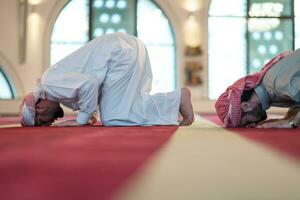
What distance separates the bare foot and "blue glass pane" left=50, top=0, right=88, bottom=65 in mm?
5772

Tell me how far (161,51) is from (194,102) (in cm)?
123

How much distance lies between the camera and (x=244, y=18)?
347 inches

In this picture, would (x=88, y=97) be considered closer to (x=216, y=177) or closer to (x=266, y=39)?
(x=216, y=177)

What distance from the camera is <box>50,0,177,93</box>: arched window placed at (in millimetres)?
8477

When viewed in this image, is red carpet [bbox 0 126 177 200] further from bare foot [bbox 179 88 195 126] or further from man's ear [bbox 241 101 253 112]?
bare foot [bbox 179 88 195 126]

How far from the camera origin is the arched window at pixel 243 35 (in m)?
8.76

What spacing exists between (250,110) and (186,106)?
18.9 inches

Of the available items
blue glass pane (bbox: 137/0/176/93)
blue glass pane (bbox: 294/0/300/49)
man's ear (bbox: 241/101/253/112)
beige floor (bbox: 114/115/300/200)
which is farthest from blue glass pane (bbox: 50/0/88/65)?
beige floor (bbox: 114/115/300/200)

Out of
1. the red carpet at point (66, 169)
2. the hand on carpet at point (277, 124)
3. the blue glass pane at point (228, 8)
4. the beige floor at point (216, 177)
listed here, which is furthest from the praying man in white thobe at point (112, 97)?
the blue glass pane at point (228, 8)

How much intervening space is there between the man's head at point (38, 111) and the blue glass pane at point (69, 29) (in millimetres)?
5609

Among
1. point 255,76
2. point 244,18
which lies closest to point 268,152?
point 255,76

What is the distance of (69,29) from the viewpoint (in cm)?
850

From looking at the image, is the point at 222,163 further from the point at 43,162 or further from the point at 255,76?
the point at 255,76

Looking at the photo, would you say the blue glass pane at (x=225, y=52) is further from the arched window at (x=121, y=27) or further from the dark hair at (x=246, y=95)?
the dark hair at (x=246, y=95)
